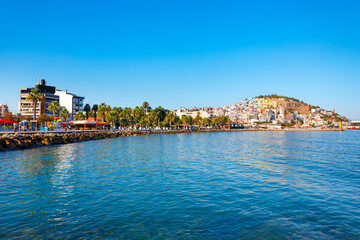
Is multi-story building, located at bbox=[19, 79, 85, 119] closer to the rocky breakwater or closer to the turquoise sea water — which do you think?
the rocky breakwater

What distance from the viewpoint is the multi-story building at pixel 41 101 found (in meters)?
127

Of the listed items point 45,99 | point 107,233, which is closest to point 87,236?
point 107,233

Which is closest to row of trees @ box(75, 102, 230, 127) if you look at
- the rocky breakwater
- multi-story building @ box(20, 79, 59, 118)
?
multi-story building @ box(20, 79, 59, 118)

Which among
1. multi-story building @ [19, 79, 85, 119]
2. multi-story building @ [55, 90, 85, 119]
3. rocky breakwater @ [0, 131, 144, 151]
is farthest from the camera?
multi-story building @ [55, 90, 85, 119]

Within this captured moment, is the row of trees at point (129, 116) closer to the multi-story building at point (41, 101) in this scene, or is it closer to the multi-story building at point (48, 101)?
the multi-story building at point (48, 101)

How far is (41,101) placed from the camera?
4980 inches

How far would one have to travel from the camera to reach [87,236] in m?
8.45

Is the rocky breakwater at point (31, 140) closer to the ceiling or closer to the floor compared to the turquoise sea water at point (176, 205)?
closer to the ceiling

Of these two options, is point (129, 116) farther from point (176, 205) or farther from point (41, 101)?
point (176, 205)

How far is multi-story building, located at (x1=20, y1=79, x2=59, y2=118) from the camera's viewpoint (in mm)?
127125

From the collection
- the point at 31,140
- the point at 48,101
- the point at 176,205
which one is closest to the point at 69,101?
the point at 48,101

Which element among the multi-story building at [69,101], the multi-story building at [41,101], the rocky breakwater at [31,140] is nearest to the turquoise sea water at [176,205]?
the rocky breakwater at [31,140]

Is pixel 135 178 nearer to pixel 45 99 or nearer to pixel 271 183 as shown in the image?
pixel 271 183

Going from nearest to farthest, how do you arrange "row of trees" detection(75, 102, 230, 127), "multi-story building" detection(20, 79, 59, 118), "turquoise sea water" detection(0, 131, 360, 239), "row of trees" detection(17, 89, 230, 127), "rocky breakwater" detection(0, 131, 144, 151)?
"turquoise sea water" detection(0, 131, 360, 239) → "rocky breakwater" detection(0, 131, 144, 151) → "row of trees" detection(17, 89, 230, 127) → "row of trees" detection(75, 102, 230, 127) → "multi-story building" detection(20, 79, 59, 118)
